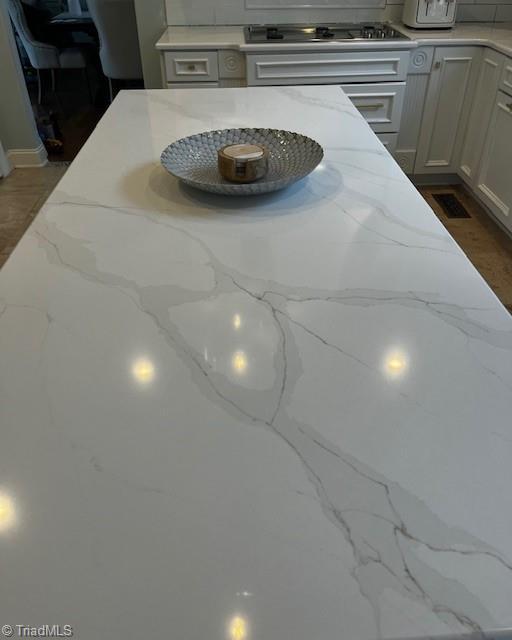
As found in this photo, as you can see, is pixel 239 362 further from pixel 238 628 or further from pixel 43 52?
pixel 43 52

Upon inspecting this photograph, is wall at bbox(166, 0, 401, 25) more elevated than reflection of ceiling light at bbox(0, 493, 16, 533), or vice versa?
wall at bbox(166, 0, 401, 25)

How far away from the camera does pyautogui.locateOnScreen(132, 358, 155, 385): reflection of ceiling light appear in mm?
715

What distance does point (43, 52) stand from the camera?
469 centimetres

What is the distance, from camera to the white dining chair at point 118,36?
3713mm

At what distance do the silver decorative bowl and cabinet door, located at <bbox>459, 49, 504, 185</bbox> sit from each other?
1903mm

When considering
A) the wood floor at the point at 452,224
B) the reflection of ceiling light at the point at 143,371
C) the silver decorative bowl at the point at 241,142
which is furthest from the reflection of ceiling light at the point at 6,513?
the wood floor at the point at 452,224

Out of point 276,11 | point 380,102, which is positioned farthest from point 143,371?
point 276,11

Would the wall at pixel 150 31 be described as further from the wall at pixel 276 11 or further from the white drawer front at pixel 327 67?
the white drawer front at pixel 327 67

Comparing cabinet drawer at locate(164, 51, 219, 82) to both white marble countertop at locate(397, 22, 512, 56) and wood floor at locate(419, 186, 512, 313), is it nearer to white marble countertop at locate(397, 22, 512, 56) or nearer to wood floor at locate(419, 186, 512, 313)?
white marble countertop at locate(397, 22, 512, 56)

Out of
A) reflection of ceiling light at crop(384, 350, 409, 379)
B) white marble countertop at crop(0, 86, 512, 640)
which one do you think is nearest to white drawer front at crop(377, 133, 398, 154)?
white marble countertop at crop(0, 86, 512, 640)

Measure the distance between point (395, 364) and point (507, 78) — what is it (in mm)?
2465

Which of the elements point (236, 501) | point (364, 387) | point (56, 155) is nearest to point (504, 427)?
point (364, 387)

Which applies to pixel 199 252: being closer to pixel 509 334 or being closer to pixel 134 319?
pixel 134 319

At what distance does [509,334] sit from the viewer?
31.2 inches
